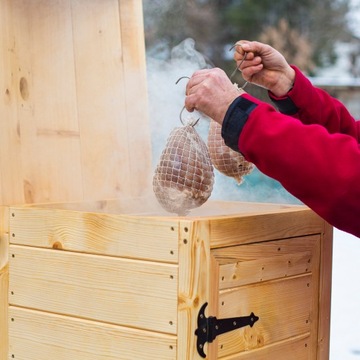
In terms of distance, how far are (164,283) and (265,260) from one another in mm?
255

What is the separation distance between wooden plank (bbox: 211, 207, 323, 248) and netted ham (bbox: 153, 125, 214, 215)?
120 millimetres

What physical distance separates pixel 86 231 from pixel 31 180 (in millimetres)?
372

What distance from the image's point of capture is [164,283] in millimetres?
1346

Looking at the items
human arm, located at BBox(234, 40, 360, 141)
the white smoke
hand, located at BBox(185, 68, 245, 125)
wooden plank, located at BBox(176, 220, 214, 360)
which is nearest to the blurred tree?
the white smoke

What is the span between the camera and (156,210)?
1930 millimetres

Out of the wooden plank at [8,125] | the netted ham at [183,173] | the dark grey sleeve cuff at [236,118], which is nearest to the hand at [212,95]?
the dark grey sleeve cuff at [236,118]

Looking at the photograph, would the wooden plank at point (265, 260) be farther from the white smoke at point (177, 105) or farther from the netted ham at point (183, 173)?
the white smoke at point (177, 105)

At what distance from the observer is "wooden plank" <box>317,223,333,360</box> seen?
1667mm

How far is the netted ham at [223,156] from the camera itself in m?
1.59

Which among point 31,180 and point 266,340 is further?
point 31,180

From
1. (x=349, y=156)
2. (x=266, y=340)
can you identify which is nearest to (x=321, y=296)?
(x=266, y=340)

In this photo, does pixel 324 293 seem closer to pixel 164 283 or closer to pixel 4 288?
pixel 164 283


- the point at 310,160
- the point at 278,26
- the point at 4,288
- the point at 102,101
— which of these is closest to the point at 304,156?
the point at 310,160

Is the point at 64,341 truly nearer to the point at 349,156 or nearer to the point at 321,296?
the point at 321,296
